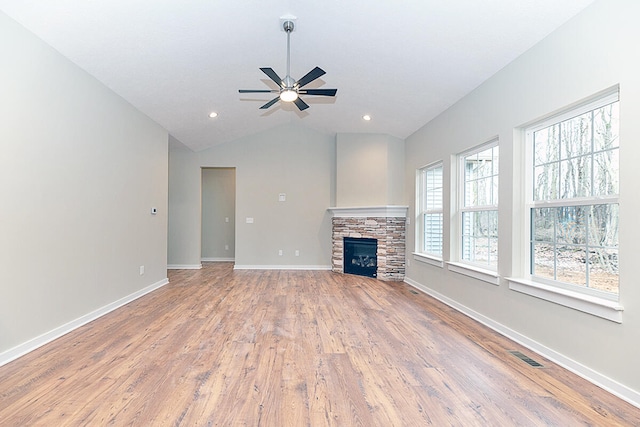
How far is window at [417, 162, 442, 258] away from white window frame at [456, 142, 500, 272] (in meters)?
0.68

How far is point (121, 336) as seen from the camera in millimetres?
3258

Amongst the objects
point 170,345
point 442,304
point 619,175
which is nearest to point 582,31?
point 619,175

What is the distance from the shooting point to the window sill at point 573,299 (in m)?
2.24

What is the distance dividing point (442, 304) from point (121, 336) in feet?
12.2

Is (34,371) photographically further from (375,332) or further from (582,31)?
(582,31)

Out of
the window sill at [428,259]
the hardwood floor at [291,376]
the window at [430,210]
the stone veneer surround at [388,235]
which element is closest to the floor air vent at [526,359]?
the hardwood floor at [291,376]

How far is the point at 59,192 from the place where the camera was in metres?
3.23

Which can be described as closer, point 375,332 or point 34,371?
point 34,371

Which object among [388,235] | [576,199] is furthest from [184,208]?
[576,199]

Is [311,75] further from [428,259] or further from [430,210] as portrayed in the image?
[428,259]

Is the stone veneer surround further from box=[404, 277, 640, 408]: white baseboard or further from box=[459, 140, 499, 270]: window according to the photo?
box=[404, 277, 640, 408]: white baseboard

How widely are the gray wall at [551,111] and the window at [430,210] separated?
3.88 feet

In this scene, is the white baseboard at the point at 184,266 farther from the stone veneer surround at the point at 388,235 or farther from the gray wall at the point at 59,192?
the stone veneer surround at the point at 388,235

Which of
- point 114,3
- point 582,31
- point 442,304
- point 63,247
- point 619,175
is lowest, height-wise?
point 442,304
